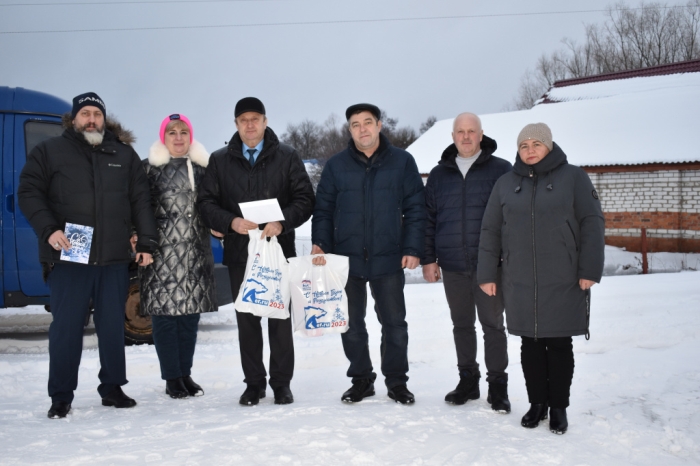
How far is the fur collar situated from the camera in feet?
13.7

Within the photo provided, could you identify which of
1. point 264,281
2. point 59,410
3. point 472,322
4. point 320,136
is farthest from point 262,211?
point 320,136

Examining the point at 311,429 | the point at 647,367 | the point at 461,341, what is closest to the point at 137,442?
the point at 311,429

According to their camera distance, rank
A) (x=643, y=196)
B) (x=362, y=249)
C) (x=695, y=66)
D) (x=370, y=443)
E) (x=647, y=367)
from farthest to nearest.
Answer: (x=695, y=66)
(x=643, y=196)
(x=647, y=367)
(x=362, y=249)
(x=370, y=443)

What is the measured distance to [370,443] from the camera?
3.11 m

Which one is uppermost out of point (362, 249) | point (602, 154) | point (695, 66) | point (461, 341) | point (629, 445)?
point (695, 66)

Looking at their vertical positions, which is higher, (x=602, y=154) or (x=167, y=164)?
(x=602, y=154)

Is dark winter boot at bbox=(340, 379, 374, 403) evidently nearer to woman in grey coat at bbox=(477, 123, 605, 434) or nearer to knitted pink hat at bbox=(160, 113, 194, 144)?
woman in grey coat at bbox=(477, 123, 605, 434)

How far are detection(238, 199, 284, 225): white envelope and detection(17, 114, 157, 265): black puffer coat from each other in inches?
27.0

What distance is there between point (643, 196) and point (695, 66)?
9.66m

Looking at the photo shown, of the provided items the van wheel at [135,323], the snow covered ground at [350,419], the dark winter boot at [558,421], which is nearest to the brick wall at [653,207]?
the snow covered ground at [350,419]

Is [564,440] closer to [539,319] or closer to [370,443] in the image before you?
[539,319]

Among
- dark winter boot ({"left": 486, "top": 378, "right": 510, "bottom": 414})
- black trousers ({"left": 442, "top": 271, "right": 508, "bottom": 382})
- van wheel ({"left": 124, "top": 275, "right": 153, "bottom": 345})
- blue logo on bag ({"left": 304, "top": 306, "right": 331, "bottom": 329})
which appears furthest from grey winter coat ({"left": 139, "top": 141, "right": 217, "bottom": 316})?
dark winter boot ({"left": 486, "top": 378, "right": 510, "bottom": 414})

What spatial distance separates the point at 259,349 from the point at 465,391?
139cm

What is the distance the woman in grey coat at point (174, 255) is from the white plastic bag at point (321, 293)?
73 cm
